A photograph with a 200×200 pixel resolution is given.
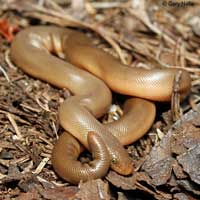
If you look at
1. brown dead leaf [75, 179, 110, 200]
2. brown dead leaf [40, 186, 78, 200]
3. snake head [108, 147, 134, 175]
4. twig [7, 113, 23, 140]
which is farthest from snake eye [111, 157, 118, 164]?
twig [7, 113, 23, 140]

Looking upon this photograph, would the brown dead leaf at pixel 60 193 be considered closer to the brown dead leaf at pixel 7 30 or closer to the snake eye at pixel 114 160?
the snake eye at pixel 114 160

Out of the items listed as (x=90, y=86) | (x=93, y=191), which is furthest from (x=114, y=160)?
(x=90, y=86)

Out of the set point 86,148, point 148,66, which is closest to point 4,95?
point 86,148

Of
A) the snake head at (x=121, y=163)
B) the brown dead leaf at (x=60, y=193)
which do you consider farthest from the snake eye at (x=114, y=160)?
the brown dead leaf at (x=60, y=193)

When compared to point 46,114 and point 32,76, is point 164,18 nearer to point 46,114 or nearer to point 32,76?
point 32,76

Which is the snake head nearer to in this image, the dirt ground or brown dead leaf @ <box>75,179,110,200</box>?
the dirt ground

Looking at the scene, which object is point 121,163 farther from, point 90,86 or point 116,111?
point 90,86
